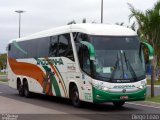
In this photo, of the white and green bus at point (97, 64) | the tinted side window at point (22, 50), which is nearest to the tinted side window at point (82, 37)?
the white and green bus at point (97, 64)

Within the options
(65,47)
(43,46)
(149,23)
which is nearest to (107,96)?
(65,47)

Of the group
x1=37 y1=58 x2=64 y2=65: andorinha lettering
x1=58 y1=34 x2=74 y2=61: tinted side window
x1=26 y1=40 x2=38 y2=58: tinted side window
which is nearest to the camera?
x1=58 y1=34 x2=74 y2=61: tinted side window

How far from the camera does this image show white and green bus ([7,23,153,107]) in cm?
1691

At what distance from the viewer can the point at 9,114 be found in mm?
15734

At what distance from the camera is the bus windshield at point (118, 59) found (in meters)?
17.0

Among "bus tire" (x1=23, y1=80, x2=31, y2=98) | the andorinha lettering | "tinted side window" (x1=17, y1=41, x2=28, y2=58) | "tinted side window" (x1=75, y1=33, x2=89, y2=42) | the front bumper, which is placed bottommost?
"bus tire" (x1=23, y1=80, x2=31, y2=98)

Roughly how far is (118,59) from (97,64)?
2.77 feet

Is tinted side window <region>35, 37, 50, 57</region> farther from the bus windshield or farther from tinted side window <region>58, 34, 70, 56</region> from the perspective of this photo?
the bus windshield

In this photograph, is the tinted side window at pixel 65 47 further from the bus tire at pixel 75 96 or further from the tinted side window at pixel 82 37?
the bus tire at pixel 75 96

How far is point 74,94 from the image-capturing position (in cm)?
1880

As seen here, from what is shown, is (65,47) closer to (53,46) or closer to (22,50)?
(53,46)

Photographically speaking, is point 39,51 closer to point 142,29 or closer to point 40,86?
point 40,86

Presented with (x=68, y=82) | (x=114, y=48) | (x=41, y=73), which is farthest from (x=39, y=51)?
(x=114, y=48)

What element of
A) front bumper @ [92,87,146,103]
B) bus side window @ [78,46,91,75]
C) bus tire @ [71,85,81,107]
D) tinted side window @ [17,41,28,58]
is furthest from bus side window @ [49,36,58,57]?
front bumper @ [92,87,146,103]
